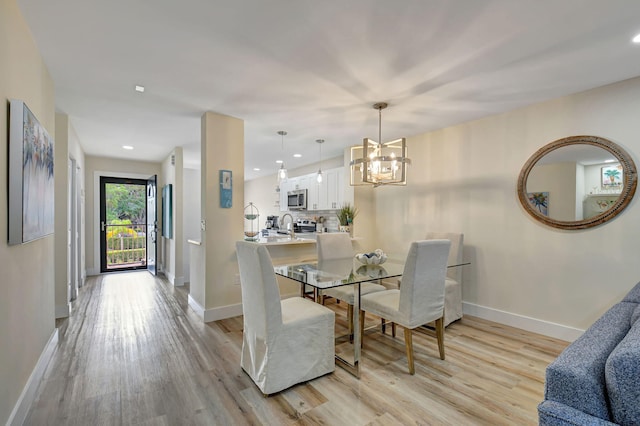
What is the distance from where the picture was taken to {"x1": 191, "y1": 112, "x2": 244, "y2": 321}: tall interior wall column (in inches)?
138

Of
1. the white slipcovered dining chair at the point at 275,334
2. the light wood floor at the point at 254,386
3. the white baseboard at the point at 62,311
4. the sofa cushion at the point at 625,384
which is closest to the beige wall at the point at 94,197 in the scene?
the white baseboard at the point at 62,311

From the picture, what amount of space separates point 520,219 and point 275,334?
2943mm

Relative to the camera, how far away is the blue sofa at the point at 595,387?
0.86 m

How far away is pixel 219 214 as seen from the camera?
3584 millimetres

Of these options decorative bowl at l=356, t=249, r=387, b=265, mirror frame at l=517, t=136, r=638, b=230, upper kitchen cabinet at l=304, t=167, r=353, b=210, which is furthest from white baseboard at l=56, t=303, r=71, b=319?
mirror frame at l=517, t=136, r=638, b=230

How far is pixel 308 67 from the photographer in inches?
94.0

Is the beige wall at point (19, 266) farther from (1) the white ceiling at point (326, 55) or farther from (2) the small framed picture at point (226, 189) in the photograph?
(2) the small framed picture at point (226, 189)

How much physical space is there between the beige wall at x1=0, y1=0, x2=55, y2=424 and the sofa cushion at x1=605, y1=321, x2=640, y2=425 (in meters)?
2.62

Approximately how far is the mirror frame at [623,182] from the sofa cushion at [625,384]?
2.48 metres

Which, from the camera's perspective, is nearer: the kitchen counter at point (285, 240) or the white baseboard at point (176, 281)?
the kitchen counter at point (285, 240)

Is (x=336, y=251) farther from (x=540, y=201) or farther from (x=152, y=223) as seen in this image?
(x=152, y=223)

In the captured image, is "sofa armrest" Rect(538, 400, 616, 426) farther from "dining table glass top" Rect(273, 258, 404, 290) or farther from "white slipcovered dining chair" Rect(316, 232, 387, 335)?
"white slipcovered dining chair" Rect(316, 232, 387, 335)

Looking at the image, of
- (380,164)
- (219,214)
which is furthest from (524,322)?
(219,214)

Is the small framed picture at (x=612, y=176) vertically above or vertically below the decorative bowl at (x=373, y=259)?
above
